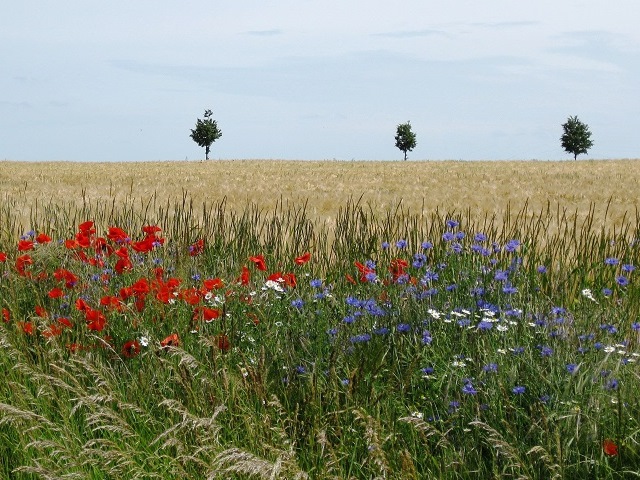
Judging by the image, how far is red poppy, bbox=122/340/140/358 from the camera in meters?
3.76

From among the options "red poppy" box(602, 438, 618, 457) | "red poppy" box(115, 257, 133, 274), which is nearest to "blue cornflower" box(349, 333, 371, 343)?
"red poppy" box(602, 438, 618, 457)

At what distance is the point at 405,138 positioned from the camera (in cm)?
6150

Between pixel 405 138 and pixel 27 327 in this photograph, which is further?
pixel 405 138

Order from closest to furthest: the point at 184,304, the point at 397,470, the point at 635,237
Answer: the point at 397,470 < the point at 184,304 < the point at 635,237

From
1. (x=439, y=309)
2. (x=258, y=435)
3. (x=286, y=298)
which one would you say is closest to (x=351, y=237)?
(x=286, y=298)

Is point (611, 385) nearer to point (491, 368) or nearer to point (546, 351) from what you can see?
point (546, 351)

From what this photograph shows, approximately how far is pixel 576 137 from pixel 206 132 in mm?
27251

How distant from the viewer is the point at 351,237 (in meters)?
5.47

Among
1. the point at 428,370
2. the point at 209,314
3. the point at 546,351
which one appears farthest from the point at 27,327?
the point at 546,351

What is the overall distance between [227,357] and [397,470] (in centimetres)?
106

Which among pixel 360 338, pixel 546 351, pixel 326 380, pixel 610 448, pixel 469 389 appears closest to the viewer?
pixel 610 448

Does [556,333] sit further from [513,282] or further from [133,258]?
[133,258]

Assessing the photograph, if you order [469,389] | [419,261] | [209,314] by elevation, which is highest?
[419,261]

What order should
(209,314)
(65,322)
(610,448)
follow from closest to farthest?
(610,448) → (209,314) → (65,322)
